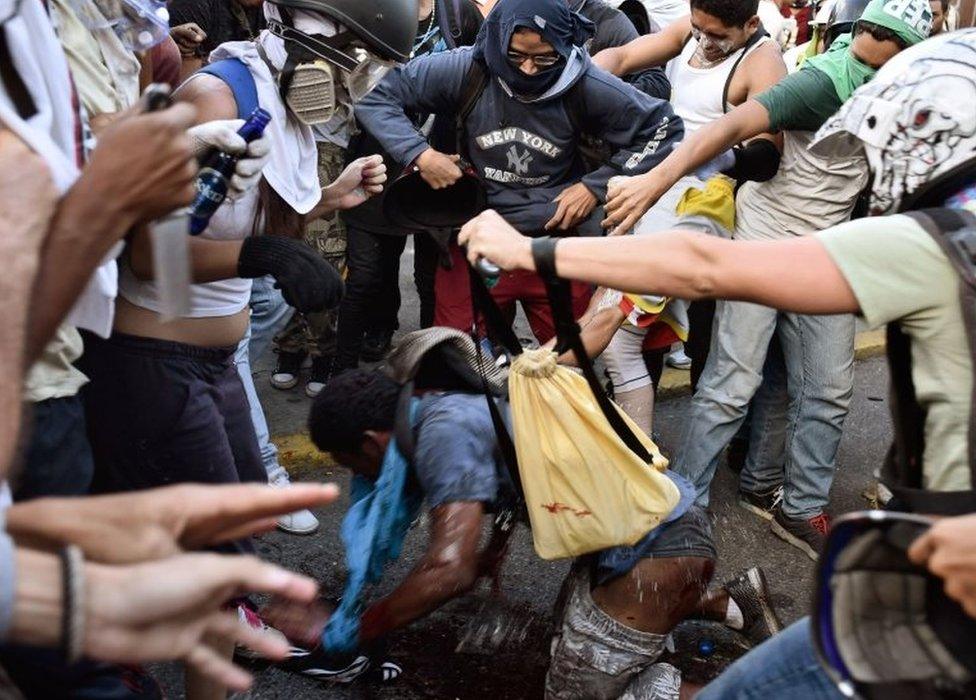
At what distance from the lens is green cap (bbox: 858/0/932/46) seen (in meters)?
3.49

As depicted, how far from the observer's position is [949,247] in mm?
1758

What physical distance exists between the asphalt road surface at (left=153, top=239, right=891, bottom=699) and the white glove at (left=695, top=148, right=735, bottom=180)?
4.55 ft

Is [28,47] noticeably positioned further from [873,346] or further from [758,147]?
[873,346]

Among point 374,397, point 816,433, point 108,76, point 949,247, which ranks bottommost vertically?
point 816,433

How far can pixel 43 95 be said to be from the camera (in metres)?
1.67

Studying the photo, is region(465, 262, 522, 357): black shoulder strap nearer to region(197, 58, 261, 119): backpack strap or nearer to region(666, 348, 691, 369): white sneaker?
region(197, 58, 261, 119): backpack strap

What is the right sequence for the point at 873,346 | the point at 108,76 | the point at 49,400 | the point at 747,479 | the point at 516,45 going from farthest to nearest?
the point at 873,346
the point at 747,479
the point at 516,45
the point at 108,76
the point at 49,400

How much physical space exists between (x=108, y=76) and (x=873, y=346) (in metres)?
4.59

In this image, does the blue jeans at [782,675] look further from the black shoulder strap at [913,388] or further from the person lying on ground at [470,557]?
the person lying on ground at [470,557]

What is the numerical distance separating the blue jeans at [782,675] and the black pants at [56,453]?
1.38 meters

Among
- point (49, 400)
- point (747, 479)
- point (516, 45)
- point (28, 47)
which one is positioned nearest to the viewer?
point (28, 47)

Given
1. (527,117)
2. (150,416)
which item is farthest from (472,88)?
(150,416)

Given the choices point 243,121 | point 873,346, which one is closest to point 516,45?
point 243,121

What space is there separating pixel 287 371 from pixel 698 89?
2.23m
